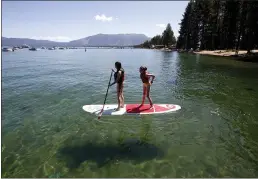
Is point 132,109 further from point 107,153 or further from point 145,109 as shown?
point 107,153

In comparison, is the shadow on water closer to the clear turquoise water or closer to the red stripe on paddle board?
the clear turquoise water

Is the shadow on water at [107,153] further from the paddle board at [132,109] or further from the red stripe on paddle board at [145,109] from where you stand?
the red stripe on paddle board at [145,109]

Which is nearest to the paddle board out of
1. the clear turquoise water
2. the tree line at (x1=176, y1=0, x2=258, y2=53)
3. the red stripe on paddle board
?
the red stripe on paddle board

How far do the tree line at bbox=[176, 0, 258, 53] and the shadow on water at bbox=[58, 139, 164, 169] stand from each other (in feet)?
194

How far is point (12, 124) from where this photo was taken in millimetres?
11977

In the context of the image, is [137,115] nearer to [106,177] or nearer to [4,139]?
[106,177]

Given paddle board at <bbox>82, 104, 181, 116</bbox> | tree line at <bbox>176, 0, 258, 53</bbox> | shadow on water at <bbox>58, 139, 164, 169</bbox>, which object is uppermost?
tree line at <bbox>176, 0, 258, 53</bbox>

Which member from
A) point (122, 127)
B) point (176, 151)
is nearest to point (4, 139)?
point (122, 127)

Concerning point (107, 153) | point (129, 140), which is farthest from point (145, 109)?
point (107, 153)

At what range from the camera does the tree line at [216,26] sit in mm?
70250

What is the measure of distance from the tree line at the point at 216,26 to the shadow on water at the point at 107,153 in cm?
5921

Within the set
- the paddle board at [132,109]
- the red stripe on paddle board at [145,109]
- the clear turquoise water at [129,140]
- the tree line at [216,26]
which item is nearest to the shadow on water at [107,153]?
the clear turquoise water at [129,140]

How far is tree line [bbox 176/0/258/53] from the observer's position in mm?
70250

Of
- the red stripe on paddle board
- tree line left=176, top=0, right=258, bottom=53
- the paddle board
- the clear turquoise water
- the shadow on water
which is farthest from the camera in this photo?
tree line left=176, top=0, right=258, bottom=53
